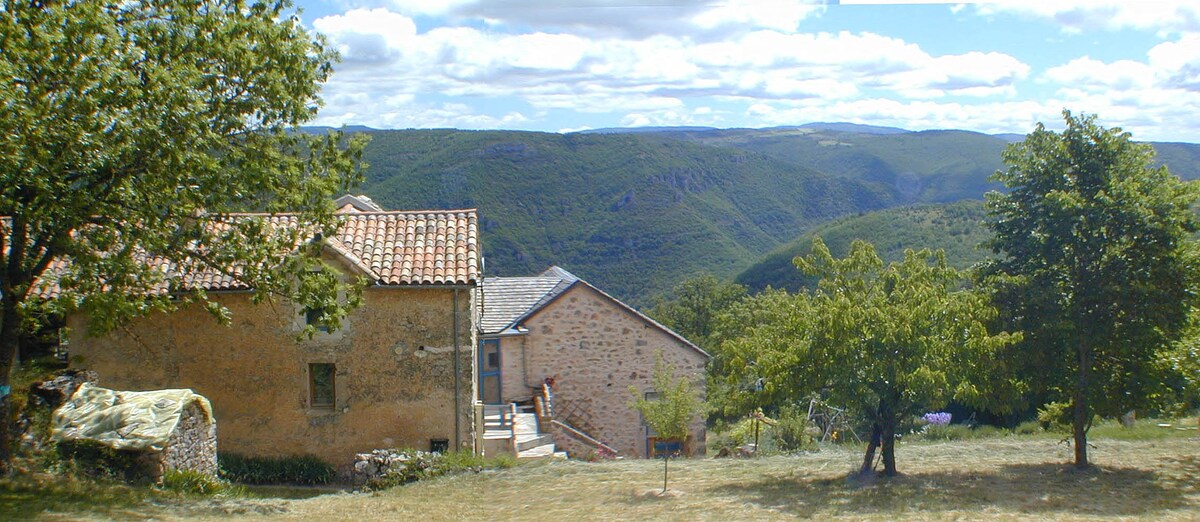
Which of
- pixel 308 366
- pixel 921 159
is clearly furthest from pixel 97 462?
pixel 921 159

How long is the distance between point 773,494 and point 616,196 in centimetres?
7946

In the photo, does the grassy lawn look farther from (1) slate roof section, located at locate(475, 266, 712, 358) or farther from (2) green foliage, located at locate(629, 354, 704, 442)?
(1) slate roof section, located at locate(475, 266, 712, 358)

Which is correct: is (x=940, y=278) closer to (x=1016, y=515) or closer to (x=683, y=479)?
(x=1016, y=515)

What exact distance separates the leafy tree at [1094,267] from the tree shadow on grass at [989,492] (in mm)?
1012

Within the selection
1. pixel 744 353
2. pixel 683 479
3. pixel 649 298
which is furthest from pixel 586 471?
pixel 649 298

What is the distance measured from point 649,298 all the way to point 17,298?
6720cm

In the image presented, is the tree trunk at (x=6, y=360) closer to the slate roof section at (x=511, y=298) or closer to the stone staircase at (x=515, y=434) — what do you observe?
the stone staircase at (x=515, y=434)

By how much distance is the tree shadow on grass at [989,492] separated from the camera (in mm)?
11367

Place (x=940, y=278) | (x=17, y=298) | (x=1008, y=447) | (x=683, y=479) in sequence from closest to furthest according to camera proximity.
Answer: (x=17, y=298) → (x=940, y=278) → (x=683, y=479) → (x=1008, y=447)

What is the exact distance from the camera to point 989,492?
40.1 ft

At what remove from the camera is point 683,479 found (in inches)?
558

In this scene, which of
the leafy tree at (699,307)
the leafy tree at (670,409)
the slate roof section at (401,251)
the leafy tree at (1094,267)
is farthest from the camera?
the leafy tree at (699,307)

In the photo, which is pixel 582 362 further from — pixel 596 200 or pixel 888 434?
pixel 596 200

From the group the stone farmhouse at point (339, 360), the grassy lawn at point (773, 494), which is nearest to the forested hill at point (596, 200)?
the stone farmhouse at point (339, 360)
